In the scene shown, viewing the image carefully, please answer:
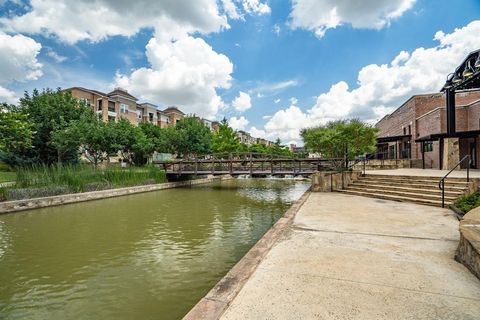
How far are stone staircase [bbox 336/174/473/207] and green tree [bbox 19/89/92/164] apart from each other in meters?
22.7

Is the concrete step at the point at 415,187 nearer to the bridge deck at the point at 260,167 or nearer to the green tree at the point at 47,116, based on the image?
the bridge deck at the point at 260,167

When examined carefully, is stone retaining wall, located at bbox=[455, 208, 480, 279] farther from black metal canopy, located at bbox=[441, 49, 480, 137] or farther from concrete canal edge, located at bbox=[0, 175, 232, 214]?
concrete canal edge, located at bbox=[0, 175, 232, 214]

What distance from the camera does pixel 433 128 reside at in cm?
2030

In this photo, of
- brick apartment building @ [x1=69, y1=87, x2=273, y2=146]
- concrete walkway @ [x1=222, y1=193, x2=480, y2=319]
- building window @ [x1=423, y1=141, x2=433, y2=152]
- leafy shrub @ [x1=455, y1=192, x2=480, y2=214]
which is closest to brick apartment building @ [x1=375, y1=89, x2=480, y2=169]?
building window @ [x1=423, y1=141, x2=433, y2=152]

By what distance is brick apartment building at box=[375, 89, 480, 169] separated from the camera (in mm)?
17922

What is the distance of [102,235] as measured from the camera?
8.10 metres

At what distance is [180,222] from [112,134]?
15049 mm

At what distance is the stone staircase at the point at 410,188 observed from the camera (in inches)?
356

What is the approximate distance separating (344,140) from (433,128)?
844 cm

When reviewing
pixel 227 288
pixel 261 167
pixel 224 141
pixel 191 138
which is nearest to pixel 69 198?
pixel 261 167

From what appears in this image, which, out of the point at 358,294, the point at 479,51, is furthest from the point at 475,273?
the point at 479,51

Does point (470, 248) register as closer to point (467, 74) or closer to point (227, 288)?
point (227, 288)

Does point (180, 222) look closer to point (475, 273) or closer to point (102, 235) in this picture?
point (102, 235)

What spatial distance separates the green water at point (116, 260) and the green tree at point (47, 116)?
14.7 meters
